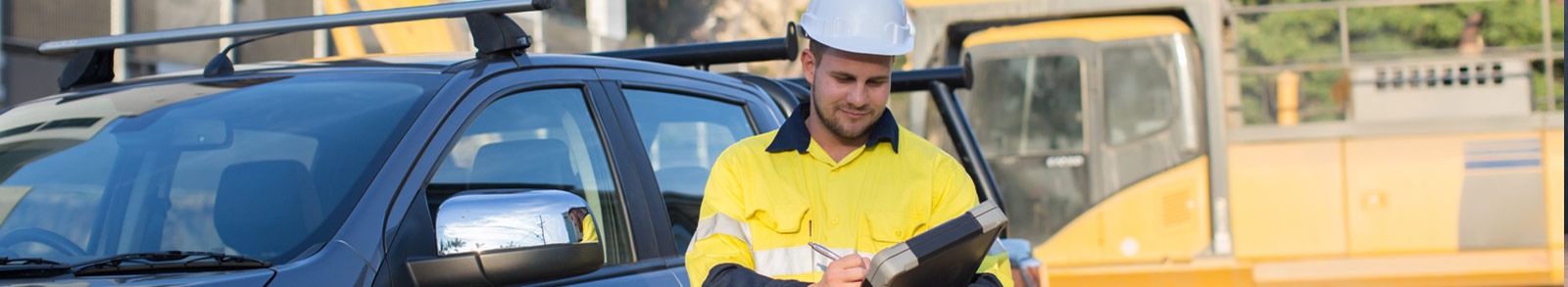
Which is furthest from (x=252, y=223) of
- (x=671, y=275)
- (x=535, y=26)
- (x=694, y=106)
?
(x=535, y=26)

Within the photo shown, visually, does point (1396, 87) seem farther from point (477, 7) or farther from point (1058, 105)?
point (477, 7)

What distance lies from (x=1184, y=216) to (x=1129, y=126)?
2.37 ft

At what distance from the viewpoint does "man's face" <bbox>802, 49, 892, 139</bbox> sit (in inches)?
90.1

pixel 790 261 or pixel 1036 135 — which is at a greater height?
pixel 790 261

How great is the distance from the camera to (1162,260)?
10.7 meters

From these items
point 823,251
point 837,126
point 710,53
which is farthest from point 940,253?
point 710,53

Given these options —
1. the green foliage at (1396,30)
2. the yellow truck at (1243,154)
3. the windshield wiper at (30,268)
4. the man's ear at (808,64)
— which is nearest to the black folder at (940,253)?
the man's ear at (808,64)

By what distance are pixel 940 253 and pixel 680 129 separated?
6.17 ft

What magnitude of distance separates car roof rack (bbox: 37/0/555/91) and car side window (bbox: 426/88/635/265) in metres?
0.13

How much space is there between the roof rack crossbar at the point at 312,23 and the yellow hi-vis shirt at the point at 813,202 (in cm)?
93

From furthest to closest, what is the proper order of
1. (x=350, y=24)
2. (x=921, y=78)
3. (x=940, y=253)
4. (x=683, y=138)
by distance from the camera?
(x=921, y=78) < (x=683, y=138) < (x=350, y=24) < (x=940, y=253)

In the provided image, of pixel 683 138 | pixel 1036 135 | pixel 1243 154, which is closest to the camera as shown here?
pixel 683 138

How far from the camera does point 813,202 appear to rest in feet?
7.48

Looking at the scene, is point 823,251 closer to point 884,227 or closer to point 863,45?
point 884,227
